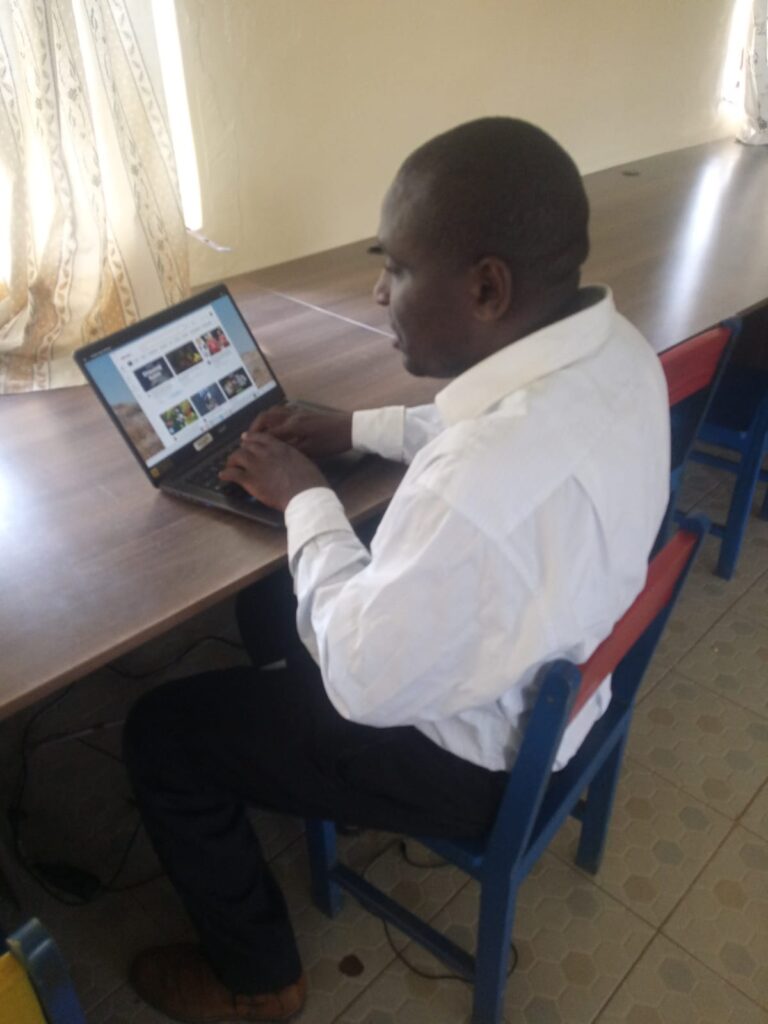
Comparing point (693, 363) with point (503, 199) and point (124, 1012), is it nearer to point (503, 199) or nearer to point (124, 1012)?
point (503, 199)

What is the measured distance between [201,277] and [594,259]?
936 mm

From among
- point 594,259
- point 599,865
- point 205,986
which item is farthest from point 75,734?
point 594,259

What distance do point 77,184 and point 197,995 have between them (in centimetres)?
134

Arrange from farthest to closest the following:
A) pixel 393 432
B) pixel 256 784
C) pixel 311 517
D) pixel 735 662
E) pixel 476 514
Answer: pixel 735 662 → pixel 393 432 → pixel 256 784 → pixel 311 517 → pixel 476 514

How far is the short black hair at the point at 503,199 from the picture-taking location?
75cm

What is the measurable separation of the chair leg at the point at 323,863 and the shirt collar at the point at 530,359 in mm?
764

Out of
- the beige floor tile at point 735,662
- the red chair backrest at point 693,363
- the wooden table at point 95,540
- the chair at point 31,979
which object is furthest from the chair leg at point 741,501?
the chair at point 31,979

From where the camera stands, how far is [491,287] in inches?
31.3

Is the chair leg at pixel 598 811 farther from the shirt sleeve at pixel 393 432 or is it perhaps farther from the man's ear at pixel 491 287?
the man's ear at pixel 491 287

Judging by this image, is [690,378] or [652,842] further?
[652,842]

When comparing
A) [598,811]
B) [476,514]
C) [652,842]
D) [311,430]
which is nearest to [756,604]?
[652,842]

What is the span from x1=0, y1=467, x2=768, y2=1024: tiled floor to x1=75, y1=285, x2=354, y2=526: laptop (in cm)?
68

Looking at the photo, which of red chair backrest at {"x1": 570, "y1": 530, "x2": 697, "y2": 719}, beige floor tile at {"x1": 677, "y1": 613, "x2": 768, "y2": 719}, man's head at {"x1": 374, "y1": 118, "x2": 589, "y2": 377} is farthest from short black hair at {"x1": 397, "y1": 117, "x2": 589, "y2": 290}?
beige floor tile at {"x1": 677, "y1": 613, "x2": 768, "y2": 719}

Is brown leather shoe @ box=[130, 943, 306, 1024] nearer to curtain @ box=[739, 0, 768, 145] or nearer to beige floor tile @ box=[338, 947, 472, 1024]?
beige floor tile @ box=[338, 947, 472, 1024]
